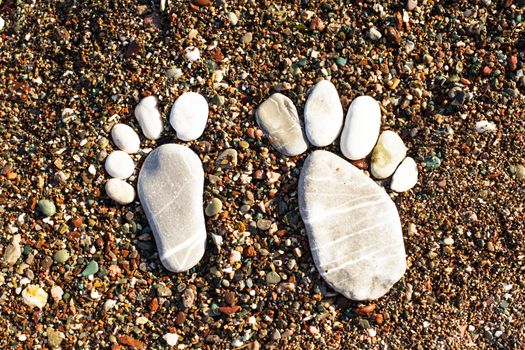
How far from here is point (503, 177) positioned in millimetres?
2619

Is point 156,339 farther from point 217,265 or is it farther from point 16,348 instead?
point 16,348

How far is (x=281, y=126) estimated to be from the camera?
8.30ft

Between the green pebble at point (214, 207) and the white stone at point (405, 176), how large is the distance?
0.78 m

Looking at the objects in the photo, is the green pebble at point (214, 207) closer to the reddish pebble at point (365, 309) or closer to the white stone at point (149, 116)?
the white stone at point (149, 116)

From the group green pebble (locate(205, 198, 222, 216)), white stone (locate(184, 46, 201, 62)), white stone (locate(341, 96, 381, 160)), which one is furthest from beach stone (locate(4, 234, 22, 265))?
white stone (locate(341, 96, 381, 160))

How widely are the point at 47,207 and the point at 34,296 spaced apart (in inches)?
15.6

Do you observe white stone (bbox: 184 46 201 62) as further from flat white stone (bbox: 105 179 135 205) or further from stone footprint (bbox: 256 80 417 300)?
flat white stone (bbox: 105 179 135 205)

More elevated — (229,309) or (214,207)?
(214,207)

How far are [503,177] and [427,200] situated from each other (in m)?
0.37

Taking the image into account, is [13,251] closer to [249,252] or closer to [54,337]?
[54,337]

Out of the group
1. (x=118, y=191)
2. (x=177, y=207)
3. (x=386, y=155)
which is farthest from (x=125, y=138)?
(x=386, y=155)

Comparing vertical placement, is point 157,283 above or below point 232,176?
below

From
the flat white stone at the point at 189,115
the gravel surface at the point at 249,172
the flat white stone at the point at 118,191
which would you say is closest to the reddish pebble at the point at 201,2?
the gravel surface at the point at 249,172

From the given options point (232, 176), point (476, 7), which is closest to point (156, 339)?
point (232, 176)
